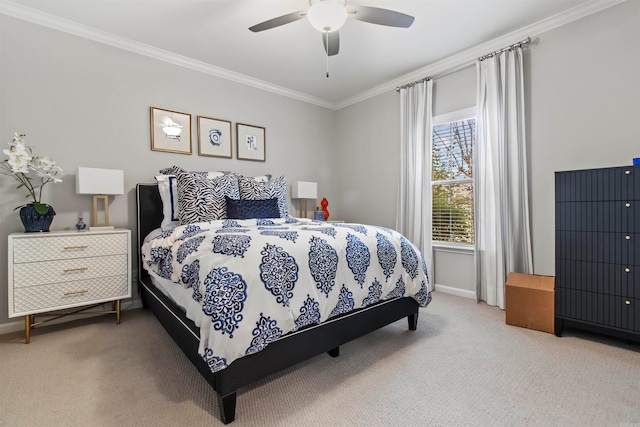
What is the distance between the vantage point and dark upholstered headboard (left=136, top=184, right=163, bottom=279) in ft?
9.69

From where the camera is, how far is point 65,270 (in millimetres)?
2324

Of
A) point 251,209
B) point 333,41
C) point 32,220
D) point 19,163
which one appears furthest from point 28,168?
point 333,41

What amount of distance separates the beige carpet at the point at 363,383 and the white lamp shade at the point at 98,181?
1220 millimetres

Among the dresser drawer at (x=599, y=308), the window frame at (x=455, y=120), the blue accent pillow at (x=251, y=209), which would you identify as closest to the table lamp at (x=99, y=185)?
the blue accent pillow at (x=251, y=209)

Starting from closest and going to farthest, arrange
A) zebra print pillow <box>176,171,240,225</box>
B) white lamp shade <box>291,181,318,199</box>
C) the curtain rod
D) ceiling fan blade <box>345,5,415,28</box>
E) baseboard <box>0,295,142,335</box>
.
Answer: ceiling fan blade <box>345,5,415,28</box> < baseboard <box>0,295,142,335</box> < zebra print pillow <box>176,171,240,225</box> < the curtain rod < white lamp shade <box>291,181,318,199</box>

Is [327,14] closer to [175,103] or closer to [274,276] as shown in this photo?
[274,276]

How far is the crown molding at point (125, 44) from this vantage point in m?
2.50

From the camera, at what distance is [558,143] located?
8.73 ft

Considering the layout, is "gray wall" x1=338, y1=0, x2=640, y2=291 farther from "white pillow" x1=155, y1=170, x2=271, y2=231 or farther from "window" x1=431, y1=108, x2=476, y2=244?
"white pillow" x1=155, y1=170, x2=271, y2=231

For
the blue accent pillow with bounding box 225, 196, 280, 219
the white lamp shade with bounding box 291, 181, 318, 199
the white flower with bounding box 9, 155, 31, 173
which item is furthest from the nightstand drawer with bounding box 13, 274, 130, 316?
the white lamp shade with bounding box 291, 181, 318, 199

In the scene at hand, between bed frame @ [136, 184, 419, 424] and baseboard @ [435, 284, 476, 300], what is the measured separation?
49.1 inches

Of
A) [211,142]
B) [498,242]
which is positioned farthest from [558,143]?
[211,142]

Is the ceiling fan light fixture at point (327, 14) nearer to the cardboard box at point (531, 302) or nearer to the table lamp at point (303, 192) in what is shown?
the table lamp at point (303, 192)

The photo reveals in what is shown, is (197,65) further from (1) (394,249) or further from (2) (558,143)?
(2) (558,143)
